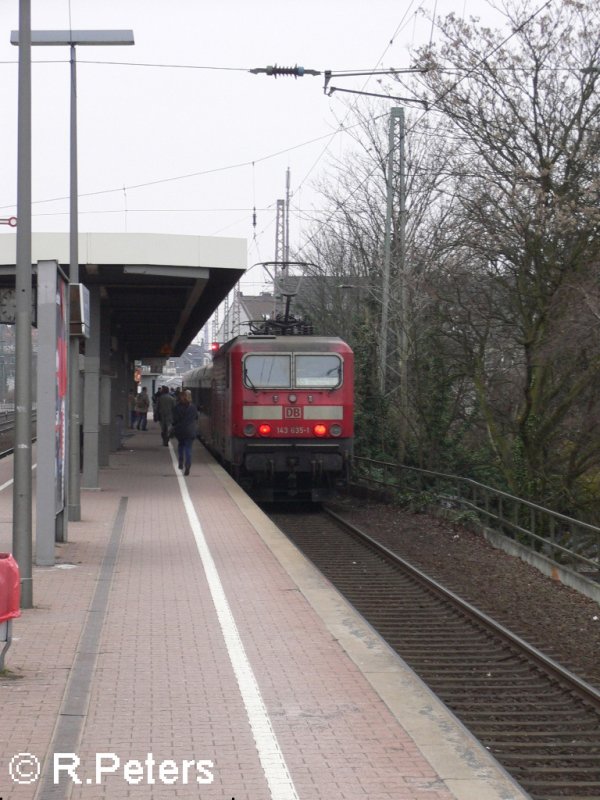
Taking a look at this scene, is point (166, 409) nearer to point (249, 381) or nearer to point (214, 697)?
point (249, 381)

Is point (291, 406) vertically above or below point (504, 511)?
above

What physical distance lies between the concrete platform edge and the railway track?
0.60 m

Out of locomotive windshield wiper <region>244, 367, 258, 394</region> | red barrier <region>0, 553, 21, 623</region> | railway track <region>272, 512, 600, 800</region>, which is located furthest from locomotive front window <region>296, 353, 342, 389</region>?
red barrier <region>0, 553, 21, 623</region>

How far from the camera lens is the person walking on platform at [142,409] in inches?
1955

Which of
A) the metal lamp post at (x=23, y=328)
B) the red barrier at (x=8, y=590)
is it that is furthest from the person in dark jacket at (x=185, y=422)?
the red barrier at (x=8, y=590)

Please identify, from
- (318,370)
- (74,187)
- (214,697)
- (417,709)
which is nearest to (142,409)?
(318,370)

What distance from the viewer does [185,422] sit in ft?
79.2

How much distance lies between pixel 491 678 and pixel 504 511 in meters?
11.1

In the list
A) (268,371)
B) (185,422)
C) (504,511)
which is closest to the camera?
(504,511)

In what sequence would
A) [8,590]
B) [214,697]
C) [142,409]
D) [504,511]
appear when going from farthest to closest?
[142,409] < [504,511] < [8,590] < [214,697]

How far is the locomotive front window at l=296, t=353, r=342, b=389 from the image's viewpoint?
2217 cm

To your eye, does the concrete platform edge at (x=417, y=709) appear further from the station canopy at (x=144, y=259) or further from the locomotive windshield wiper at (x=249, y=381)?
the locomotive windshield wiper at (x=249, y=381)

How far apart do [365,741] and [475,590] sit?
871 centimetres

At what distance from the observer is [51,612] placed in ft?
32.5
